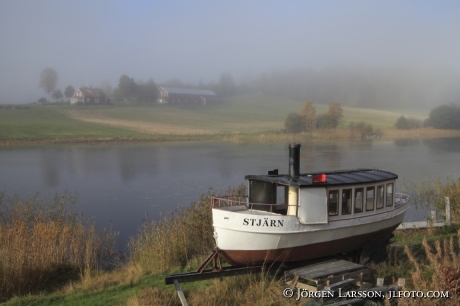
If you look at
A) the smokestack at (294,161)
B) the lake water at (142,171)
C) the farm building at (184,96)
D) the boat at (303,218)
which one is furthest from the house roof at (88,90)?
the boat at (303,218)

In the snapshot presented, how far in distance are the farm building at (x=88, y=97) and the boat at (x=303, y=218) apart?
95.5m

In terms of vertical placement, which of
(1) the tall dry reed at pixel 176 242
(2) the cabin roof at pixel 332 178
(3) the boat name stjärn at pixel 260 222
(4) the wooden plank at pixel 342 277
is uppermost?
(2) the cabin roof at pixel 332 178

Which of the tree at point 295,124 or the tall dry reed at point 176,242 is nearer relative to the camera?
the tall dry reed at point 176,242

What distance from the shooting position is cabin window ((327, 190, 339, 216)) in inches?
421

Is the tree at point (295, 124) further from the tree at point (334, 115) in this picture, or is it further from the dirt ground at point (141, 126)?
the dirt ground at point (141, 126)

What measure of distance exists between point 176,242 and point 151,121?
70.9 m

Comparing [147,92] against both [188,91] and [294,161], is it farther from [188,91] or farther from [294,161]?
[294,161]

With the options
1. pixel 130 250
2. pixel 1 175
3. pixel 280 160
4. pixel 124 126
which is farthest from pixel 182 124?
pixel 130 250

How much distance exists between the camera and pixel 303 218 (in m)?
10.2

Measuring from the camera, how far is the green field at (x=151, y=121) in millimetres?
63094

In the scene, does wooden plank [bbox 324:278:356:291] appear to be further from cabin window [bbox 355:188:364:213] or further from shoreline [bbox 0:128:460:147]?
shoreline [bbox 0:128:460:147]

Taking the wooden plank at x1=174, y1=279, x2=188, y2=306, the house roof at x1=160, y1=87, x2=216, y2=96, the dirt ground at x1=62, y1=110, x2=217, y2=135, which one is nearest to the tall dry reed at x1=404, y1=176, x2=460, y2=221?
the wooden plank at x1=174, y1=279, x2=188, y2=306

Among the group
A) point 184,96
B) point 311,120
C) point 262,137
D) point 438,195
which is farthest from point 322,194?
point 184,96

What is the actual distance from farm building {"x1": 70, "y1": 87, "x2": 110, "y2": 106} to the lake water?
5087cm
